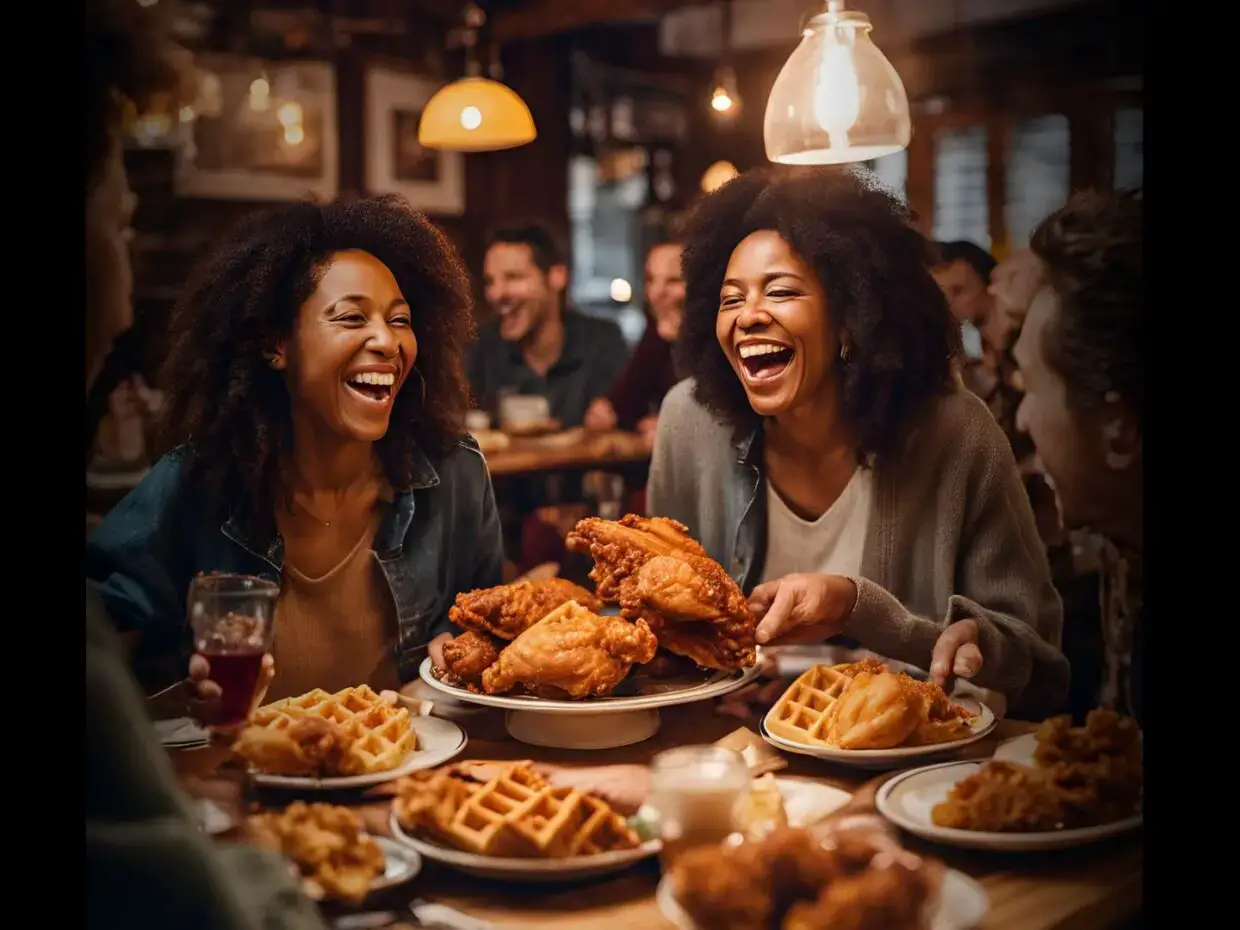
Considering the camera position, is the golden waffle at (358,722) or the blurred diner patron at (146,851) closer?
the blurred diner patron at (146,851)

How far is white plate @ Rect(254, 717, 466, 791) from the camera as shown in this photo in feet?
6.23

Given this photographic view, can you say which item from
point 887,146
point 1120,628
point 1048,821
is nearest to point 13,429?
point 887,146

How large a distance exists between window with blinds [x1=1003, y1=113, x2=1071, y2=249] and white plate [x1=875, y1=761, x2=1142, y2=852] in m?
0.89

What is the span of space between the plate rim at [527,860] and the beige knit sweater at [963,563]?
0.73m

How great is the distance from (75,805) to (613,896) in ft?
3.09

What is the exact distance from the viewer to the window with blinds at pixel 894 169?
7.27ft

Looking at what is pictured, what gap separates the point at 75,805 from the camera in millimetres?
2029

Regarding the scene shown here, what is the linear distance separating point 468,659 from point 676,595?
350 mm

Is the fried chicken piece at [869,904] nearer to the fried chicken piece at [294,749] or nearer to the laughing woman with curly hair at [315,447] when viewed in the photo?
the fried chicken piece at [294,749]

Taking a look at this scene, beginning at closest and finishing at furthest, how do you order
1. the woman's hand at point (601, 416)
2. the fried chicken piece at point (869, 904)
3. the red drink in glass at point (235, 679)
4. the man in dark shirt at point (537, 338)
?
the fried chicken piece at point (869, 904)
the red drink in glass at point (235, 679)
the woman's hand at point (601, 416)
the man in dark shirt at point (537, 338)

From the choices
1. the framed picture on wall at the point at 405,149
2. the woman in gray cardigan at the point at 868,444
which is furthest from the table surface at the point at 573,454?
the framed picture on wall at the point at 405,149

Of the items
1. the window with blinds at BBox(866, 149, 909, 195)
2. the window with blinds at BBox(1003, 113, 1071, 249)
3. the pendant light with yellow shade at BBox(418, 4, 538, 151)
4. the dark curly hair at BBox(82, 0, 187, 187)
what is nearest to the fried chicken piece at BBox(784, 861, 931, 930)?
the window with blinds at BBox(1003, 113, 1071, 249)

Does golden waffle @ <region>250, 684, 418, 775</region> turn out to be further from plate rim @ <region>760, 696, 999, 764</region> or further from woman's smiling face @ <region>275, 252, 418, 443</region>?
plate rim @ <region>760, 696, 999, 764</region>

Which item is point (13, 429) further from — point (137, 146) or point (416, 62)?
point (416, 62)
